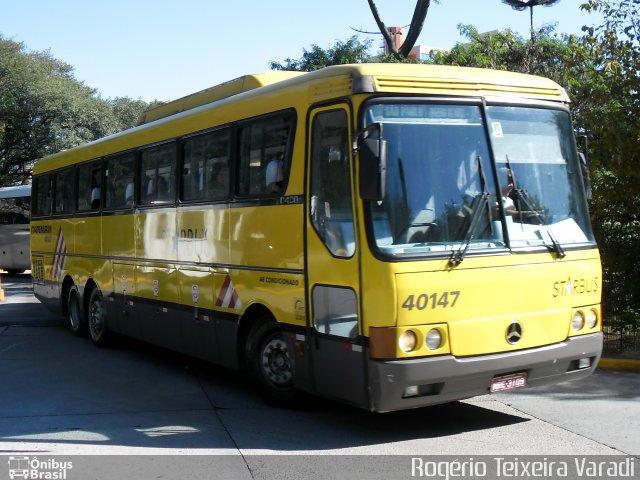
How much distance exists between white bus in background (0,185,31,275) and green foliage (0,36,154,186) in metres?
7.43

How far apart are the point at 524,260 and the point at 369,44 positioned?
55.3ft

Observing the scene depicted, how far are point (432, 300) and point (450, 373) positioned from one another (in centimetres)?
60

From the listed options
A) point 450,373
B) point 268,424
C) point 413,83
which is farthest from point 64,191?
point 450,373

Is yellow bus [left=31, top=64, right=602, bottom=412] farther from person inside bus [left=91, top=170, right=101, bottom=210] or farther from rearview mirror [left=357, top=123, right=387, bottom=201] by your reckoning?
person inside bus [left=91, top=170, right=101, bottom=210]

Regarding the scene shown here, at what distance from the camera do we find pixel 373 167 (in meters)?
6.36

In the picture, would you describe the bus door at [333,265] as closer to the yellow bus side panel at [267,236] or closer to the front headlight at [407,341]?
the yellow bus side panel at [267,236]

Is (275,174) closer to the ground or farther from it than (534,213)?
farther from it

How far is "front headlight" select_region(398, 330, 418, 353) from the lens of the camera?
6.42m

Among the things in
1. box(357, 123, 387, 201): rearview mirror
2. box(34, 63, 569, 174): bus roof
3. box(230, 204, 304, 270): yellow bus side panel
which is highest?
box(34, 63, 569, 174): bus roof

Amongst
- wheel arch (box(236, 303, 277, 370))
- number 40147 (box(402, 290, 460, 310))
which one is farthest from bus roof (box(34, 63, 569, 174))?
wheel arch (box(236, 303, 277, 370))

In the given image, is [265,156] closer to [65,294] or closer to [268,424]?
[268,424]

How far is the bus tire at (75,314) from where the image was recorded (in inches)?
545

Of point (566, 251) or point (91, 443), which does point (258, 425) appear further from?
point (566, 251)

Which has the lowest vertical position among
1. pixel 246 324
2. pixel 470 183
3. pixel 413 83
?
pixel 246 324
